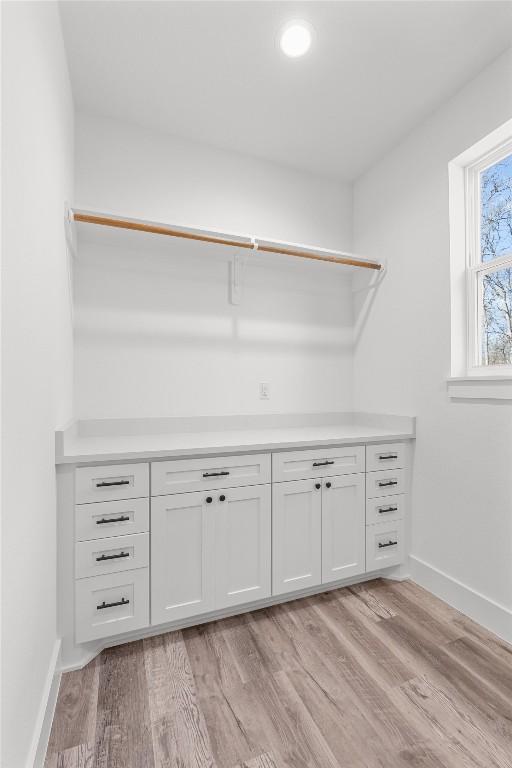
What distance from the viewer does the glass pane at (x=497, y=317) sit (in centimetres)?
189

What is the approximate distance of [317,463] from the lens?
2.01m

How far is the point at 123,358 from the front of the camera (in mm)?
2205


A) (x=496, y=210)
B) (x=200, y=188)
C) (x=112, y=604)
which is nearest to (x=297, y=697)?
(x=112, y=604)

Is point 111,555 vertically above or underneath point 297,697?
above

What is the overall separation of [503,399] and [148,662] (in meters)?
1.92

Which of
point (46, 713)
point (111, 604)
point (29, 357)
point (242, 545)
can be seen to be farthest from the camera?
point (242, 545)

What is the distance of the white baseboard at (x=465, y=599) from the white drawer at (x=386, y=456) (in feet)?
1.83

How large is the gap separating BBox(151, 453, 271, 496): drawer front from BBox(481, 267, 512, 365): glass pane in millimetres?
1270

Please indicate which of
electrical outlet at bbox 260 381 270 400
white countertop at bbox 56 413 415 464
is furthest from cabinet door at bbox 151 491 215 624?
electrical outlet at bbox 260 381 270 400

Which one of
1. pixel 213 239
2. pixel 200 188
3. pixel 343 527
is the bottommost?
pixel 343 527

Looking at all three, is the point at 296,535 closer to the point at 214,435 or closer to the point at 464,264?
the point at 214,435

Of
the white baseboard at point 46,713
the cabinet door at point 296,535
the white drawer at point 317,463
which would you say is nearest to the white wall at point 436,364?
the white drawer at point 317,463

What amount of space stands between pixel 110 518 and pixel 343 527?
1.21 meters

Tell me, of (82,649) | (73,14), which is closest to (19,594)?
(82,649)
